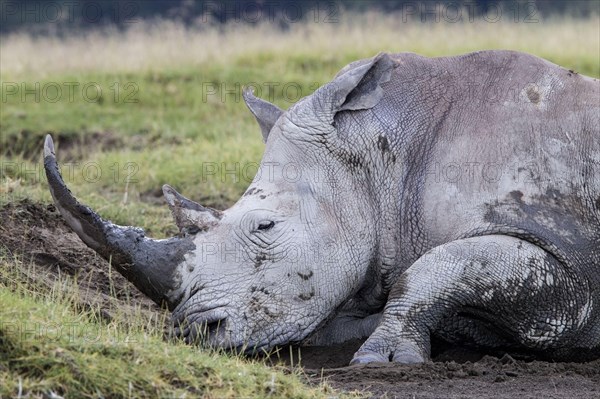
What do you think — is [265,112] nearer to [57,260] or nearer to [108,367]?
[57,260]

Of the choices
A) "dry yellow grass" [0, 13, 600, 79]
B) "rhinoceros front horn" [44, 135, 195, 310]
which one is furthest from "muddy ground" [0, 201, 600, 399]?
"dry yellow grass" [0, 13, 600, 79]

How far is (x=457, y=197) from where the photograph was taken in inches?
256

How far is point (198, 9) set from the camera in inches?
1115

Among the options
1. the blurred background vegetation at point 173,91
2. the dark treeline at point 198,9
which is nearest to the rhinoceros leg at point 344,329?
the blurred background vegetation at point 173,91

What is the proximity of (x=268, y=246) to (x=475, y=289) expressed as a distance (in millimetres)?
1105

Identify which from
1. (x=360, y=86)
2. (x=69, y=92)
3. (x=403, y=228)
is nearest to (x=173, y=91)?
(x=69, y=92)

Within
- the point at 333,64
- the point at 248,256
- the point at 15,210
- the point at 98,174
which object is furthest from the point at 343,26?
the point at 248,256

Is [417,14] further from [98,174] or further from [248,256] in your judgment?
[248,256]

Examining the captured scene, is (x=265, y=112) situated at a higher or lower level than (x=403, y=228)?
higher

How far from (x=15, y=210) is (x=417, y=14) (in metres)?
19.1

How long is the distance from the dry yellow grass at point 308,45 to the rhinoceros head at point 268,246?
8449 mm

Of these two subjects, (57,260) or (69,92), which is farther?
(69,92)

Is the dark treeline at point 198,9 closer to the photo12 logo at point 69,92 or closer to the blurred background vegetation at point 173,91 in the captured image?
the blurred background vegetation at point 173,91

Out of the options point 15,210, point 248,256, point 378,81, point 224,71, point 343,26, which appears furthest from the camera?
point 343,26
